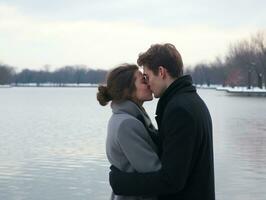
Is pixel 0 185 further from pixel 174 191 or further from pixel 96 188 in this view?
pixel 174 191

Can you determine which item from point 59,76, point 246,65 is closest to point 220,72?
point 246,65

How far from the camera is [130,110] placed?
9.52 ft

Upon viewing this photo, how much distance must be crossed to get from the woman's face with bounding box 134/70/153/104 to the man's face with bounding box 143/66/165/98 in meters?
0.05

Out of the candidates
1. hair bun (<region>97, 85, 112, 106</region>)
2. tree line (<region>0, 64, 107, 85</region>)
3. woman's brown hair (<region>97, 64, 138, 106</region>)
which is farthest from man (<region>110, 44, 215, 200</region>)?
tree line (<region>0, 64, 107, 85</region>)

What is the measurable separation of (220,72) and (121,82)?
125121mm

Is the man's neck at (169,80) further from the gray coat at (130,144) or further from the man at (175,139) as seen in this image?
the gray coat at (130,144)

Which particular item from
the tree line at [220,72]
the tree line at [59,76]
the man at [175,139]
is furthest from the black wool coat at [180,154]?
the tree line at [59,76]

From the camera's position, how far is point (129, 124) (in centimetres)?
280

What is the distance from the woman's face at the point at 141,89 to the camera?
289 cm

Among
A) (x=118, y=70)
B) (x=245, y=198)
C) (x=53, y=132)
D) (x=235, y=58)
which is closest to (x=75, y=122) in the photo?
(x=53, y=132)

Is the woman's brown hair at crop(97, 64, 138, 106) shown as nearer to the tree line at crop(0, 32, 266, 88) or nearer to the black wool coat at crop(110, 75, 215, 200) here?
the black wool coat at crop(110, 75, 215, 200)

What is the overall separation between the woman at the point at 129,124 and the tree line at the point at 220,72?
51011 millimetres

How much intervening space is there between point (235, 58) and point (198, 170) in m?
102

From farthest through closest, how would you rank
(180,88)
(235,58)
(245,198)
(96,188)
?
1. (235,58)
2. (96,188)
3. (245,198)
4. (180,88)
